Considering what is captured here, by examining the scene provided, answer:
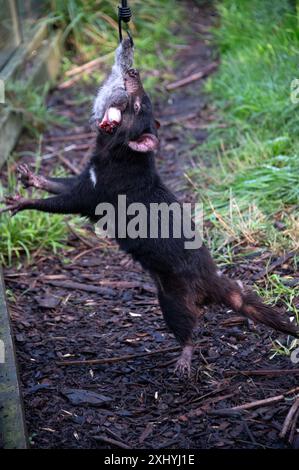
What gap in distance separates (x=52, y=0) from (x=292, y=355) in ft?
16.1

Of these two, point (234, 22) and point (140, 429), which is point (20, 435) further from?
point (234, 22)

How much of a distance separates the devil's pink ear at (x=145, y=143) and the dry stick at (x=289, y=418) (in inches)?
47.9

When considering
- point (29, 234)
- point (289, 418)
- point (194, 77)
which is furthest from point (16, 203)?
point (194, 77)

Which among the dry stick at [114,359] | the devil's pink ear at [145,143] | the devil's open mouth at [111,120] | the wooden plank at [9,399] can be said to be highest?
the devil's open mouth at [111,120]

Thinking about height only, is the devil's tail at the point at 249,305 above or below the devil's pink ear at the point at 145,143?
below

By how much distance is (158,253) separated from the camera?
3.21 meters

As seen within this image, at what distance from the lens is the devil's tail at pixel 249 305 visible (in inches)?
126

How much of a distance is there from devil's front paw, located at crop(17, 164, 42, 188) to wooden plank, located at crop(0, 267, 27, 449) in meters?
0.69

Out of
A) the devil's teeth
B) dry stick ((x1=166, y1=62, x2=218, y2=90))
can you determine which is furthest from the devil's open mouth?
dry stick ((x1=166, y1=62, x2=218, y2=90))

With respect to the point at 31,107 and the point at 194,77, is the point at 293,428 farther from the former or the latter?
the point at 194,77

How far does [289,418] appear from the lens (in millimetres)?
2812

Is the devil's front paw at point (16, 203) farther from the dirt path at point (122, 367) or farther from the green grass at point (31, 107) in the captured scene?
the green grass at point (31, 107)

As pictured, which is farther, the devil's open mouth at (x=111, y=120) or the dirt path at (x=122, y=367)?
the devil's open mouth at (x=111, y=120)

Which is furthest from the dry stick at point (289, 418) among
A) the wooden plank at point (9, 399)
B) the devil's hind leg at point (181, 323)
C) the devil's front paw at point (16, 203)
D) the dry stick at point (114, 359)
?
the devil's front paw at point (16, 203)
